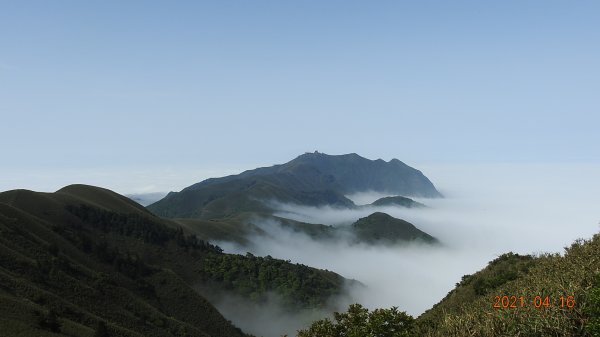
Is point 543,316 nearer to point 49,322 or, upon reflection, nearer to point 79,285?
point 49,322

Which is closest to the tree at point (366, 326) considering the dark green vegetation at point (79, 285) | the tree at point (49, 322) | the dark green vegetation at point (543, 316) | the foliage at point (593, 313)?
the dark green vegetation at point (543, 316)

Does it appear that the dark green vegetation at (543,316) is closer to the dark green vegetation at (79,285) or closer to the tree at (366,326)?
the tree at (366,326)

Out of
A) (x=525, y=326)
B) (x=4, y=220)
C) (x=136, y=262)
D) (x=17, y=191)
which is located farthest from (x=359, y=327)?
(x=17, y=191)

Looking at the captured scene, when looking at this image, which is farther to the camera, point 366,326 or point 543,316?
point 366,326

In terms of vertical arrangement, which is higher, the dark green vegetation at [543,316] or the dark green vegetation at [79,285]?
the dark green vegetation at [543,316]

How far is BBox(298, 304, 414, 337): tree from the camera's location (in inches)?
1363

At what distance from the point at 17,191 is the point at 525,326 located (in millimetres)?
226248

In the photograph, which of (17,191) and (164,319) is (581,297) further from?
(17,191)

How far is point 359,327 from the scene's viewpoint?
35125 millimetres

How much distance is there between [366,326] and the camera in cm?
3491

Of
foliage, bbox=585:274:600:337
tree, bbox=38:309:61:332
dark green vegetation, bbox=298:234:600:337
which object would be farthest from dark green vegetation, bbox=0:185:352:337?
foliage, bbox=585:274:600:337

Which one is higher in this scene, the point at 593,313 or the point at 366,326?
the point at 593,313

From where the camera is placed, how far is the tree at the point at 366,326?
3462 centimetres

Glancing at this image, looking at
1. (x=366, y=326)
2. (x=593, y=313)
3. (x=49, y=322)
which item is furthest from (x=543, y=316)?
(x=49, y=322)
